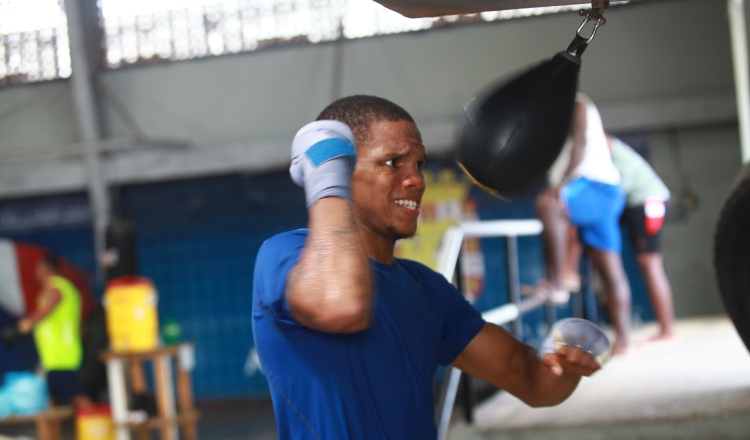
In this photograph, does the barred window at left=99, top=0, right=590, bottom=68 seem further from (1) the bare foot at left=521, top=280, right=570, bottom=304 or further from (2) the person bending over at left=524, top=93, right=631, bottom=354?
(2) the person bending over at left=524, top=93, right=631, bottom=354

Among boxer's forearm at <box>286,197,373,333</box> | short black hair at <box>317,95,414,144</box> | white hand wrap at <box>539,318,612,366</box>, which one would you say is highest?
short black hair at <box>317,95,414,144</box>

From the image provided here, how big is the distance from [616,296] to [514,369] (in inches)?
92.3

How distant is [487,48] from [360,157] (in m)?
7.03

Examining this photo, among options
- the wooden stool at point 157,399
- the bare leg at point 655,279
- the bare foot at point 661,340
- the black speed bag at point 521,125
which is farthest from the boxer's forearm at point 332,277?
the wooden stool at point 157,399

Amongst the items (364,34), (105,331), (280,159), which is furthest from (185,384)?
(364,34)

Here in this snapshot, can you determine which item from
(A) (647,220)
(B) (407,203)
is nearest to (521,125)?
(B) (407,203)

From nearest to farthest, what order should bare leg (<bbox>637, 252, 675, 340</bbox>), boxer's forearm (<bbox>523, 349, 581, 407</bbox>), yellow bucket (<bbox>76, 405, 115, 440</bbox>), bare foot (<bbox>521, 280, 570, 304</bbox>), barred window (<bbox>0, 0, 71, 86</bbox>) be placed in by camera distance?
boxer's forearm (<bbox>523, 349, 581, 407</bbox>)
bare leg (<bbox>637, 252, 675, 340</bbox>)
bare foot (<bbox>521, 280, 570, 304</bbox>)
yellow bucket (<bbox>76, 405, 115, 440</bbox>)
barred window (<bbox>0, 0, 71, 86</bbox>)

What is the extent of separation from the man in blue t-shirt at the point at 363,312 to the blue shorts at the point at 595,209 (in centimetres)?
227

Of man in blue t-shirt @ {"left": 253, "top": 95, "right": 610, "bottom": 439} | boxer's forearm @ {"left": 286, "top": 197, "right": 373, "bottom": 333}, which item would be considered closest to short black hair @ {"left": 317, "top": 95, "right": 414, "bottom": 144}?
man in blue t-shirt @ {"left": 253, "top": 95, "right": 610, "bottom": 439}

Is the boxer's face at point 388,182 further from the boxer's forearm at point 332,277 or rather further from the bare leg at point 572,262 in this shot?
the bare leg at point 572,262

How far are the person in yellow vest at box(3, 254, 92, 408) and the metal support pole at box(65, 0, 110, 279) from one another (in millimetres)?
1913

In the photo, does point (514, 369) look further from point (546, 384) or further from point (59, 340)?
point (59, 340)

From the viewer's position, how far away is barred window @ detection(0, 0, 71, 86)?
872 cm

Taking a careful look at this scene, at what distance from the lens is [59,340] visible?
657 cm
